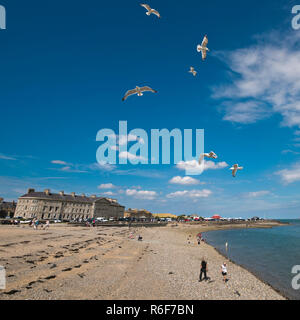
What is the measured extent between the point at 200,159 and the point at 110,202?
111765 millimetres

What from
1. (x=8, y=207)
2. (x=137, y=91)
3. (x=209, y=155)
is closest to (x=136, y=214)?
(x=8, y=207)

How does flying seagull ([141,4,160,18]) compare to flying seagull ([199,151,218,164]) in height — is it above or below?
above

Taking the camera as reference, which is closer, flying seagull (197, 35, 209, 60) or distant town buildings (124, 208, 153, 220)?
flying seagull (197, 35, 209, 60)

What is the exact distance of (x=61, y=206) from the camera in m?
101

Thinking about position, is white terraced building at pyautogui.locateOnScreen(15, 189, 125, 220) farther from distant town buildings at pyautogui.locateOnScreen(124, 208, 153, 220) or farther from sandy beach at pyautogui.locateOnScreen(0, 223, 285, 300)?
sandy beach at pyautogui.locateOnScreen(0, 223, 285, 300)

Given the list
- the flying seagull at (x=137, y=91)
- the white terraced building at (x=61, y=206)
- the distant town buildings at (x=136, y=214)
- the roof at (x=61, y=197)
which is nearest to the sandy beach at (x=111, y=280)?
the flying seagull at (x=137, y=91)

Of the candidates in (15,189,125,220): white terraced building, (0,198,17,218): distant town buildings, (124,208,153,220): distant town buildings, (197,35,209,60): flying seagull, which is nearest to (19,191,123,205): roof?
(15,189,125,220): white terraced building

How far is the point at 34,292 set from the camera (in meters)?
12.4

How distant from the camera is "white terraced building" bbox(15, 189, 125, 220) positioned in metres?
92.6

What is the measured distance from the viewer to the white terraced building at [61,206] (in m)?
92.6

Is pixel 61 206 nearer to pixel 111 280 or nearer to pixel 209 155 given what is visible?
pixel 111 280
